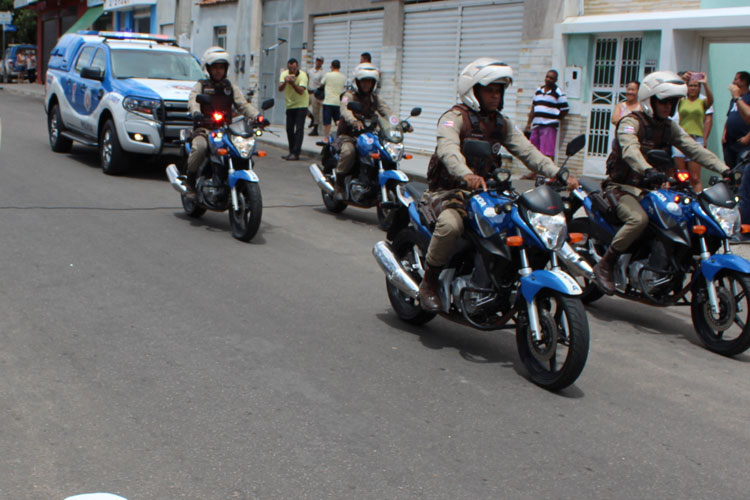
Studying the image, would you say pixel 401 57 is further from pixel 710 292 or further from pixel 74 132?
pixel 710 292

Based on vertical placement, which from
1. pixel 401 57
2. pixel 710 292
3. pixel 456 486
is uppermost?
pixel 401 57

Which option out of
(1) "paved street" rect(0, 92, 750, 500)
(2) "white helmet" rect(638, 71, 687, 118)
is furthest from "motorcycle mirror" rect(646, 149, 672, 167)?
(1) "paved street" rect(0, 92, 750, 500)

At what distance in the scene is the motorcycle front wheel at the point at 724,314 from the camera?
617cm

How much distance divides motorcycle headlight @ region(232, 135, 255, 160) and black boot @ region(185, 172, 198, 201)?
34.9 inches

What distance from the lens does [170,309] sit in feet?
21.7

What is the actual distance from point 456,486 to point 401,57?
17.5 m

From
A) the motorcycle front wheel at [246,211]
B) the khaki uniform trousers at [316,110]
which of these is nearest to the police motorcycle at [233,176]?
the motorcycle front wheel at [246,211]

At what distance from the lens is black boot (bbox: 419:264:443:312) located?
605 centimetres

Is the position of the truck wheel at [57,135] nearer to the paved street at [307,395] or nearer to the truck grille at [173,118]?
the truck grille at [173,118]

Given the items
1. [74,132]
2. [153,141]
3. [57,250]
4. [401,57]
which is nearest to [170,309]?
[57,250]

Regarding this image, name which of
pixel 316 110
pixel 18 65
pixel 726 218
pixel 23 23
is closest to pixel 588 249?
pixel 726 218

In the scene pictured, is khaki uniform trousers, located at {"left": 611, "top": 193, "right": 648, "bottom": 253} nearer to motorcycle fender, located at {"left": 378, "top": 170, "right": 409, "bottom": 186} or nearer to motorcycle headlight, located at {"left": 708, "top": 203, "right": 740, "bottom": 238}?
motorcycle headlight, located at {"left": 708, "top": 203, "right": 740, "bottom": 238}

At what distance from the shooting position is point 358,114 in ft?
36.8

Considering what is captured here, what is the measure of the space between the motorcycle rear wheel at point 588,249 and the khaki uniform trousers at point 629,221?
1.62 feet
